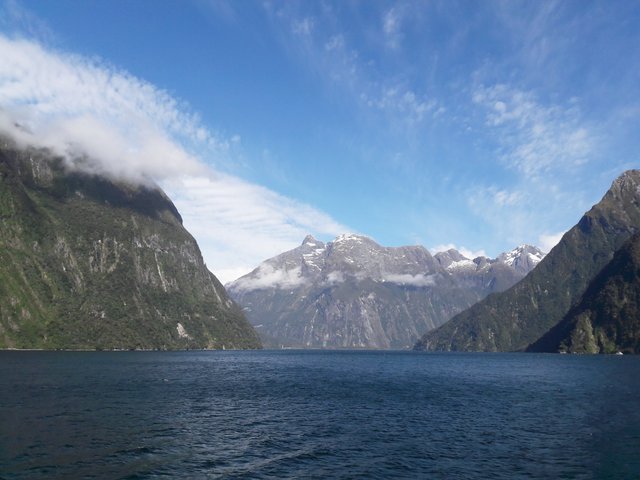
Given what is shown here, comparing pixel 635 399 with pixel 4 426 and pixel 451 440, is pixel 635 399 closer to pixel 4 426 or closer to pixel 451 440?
pixel 451 440

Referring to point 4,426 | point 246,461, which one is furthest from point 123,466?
point 4,426

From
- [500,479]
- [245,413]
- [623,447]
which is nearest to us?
[500,479]

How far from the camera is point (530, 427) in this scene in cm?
7031

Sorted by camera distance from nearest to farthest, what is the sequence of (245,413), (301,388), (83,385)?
1. (245,413)
2. (83,385)
3. (301,388)

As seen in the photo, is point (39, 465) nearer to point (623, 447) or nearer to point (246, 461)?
point (246, 461)

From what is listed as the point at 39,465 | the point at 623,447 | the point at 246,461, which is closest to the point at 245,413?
the point at 246,461

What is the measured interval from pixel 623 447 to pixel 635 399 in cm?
4907

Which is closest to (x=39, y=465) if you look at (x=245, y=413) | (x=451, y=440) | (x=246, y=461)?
(x=246, y=461)

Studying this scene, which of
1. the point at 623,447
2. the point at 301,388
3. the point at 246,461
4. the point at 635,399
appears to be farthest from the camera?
the point at 301,388

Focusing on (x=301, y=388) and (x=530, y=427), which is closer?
(x=530, y=427)

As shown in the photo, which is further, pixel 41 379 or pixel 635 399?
pixel 41 379

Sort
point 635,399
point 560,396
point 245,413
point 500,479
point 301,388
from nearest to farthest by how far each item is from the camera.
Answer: point 500,479
point 245,413
point 635,399
point 560,396
point 301,388

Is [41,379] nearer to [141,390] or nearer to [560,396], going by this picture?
[141,390]

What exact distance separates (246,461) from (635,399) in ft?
272
